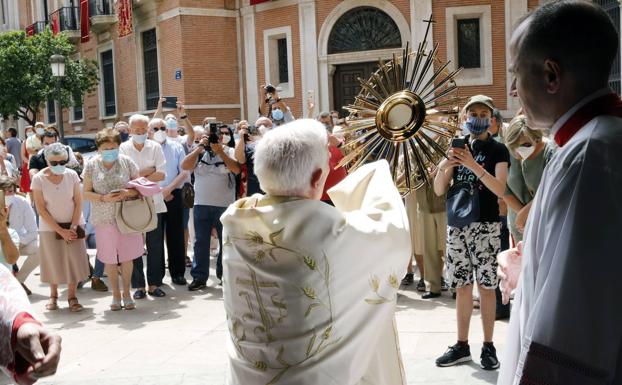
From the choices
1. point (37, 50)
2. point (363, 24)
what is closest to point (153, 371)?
point (363, 24)

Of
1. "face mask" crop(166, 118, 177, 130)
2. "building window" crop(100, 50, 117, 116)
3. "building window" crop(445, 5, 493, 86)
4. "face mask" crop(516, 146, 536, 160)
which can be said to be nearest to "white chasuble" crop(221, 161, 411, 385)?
"face mask" crop(516, 146, 536, 160)

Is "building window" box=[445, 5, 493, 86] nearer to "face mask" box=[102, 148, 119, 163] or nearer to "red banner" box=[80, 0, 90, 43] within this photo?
"face mask" box=[102, 148, 119, 163]

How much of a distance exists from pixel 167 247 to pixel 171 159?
3.44ft

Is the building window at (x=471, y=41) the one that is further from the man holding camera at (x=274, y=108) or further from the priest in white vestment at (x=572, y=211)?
the priest in white vestment at (x=572, y=211)

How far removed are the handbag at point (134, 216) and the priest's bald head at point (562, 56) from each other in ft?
20.6

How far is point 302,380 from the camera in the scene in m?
2.94

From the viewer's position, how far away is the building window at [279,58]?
23.6m

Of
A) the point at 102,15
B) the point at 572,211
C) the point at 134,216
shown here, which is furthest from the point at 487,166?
the point at 102,15

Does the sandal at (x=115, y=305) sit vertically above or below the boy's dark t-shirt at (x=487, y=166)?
Answer: below

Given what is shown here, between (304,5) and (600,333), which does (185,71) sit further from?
(600,333)

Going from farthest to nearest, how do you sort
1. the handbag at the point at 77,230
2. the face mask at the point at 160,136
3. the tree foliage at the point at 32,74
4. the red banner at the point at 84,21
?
the red banner at the point at 84,21 → the tree foliage at the point at 32,74 → the face mask at the point at 160,136 → the handbag at the point at 77,230

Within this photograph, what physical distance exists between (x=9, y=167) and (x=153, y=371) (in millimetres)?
8612

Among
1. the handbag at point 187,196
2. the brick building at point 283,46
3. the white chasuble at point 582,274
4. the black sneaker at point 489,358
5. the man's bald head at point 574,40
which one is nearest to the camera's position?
the white chasuble at point 582,274

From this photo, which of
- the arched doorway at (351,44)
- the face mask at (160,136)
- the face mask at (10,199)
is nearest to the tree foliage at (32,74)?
the arched doorway at (351,44)
